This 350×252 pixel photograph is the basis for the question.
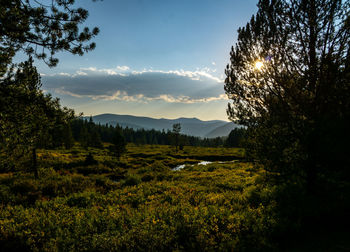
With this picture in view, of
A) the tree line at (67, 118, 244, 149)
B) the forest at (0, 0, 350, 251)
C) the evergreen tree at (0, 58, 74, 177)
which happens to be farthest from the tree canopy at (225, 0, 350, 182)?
the tree line at (67, 118, 244, 149)

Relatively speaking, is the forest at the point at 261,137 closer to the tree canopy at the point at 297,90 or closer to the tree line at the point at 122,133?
the tree canopy at the point at 297,90

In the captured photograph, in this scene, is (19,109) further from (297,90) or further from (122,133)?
(122,133)

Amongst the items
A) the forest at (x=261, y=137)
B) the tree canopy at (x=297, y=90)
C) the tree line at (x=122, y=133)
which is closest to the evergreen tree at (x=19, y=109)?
the forest at (x=261, y=137)

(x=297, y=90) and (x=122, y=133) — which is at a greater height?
(x=297, y=90)

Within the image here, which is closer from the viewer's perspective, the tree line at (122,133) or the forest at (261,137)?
the forest at (261,137)

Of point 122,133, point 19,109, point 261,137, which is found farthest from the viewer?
point 122,133

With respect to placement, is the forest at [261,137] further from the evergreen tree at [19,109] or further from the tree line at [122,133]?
the tree line at [122,133]

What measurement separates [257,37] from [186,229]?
35.4ft

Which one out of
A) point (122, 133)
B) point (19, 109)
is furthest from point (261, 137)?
point (122, 133)

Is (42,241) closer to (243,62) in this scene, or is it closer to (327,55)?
(243,62)

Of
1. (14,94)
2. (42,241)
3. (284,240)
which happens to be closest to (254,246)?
(284,240)

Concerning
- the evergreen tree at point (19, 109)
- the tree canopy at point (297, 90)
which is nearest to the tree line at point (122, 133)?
the evergreen tree at point (19, 109)

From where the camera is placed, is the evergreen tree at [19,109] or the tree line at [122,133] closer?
the evergreen tree at [19,109]

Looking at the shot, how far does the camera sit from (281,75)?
9.23 meters
